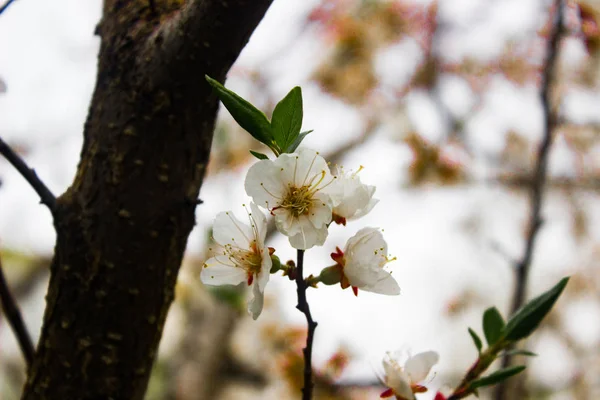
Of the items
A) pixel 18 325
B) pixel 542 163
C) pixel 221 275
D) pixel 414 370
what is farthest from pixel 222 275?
pixel 542 163

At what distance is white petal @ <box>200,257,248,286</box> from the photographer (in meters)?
0.42

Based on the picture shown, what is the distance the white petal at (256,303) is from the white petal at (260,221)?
41 mm

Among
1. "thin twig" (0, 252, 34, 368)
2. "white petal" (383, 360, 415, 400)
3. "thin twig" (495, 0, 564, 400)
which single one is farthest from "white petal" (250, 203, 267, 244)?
"thin twig" (495, 0, 564, 400)

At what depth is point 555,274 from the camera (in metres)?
5.14

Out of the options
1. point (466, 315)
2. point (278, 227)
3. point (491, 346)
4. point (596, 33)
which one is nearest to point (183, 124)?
point (278, 227)

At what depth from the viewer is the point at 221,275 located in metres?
0.43

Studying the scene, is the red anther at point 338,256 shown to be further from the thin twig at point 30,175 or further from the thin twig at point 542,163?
the thin twig at point 542,163

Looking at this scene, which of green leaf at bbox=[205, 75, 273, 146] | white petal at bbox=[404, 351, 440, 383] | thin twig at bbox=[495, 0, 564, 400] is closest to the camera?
green leaf at bbox=[205, 75, 273, 146]

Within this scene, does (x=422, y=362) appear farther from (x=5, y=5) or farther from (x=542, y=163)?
(x=542, y=163)

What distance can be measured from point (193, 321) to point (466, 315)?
9.74 ft

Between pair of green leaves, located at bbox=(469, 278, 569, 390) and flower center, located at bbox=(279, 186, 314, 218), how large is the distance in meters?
0.21

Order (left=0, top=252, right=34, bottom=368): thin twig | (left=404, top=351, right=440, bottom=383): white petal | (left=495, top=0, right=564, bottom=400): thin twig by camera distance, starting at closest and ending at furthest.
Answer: (left=404, top=351, right=440, bottom=383): white petal < (left=0, top=252, right=34, bottom=368): thin twig < (left=495, top=0, right=564, bottom=400): thin twig

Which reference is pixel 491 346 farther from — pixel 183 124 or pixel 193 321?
pixel 193 321

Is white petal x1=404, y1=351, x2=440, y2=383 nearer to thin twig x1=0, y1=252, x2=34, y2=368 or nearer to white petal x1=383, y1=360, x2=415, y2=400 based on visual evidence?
white petal x1=383, y1=360, x2=415, y2=400
